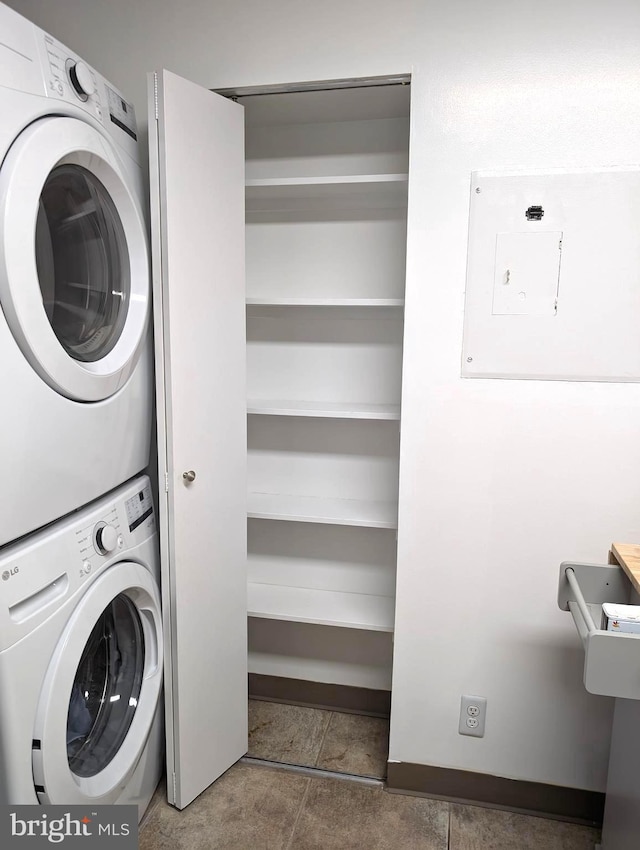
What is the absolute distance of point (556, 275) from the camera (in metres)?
1.62

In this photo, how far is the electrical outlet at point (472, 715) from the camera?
1852 mm

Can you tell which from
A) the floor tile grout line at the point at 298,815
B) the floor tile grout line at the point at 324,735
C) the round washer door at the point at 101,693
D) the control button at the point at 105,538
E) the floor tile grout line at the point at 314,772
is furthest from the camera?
the floor tile grout line at the point at 324,735

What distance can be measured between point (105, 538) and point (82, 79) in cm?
102

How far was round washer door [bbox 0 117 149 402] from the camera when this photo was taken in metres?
1.12

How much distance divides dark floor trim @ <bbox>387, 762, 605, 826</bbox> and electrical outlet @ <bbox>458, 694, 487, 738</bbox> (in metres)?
0.14

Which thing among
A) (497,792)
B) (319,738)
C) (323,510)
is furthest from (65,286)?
(497,792)

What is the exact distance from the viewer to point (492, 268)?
5.43ft

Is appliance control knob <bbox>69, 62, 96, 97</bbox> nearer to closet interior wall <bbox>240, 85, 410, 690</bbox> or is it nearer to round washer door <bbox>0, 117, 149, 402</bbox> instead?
round washer door <bbox>0, 117, 149, 402</bbox>

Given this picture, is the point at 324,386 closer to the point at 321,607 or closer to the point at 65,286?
the point at 321,607

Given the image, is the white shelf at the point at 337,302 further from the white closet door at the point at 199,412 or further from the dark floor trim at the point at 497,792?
the dark floor trim at the point at 497,792

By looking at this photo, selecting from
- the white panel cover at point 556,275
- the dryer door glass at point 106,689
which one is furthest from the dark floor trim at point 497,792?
the white panel cover at point 556,275

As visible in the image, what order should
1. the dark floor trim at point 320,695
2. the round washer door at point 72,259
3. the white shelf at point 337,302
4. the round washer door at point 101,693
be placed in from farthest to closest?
the dark floor trim at point 320,695 → the white shelf at point 337,302 → the round washer door at point 101,693 → the round washer door at point 72,259

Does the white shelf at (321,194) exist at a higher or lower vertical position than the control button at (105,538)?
higher

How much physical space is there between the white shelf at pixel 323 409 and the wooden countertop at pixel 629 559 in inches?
28.1
